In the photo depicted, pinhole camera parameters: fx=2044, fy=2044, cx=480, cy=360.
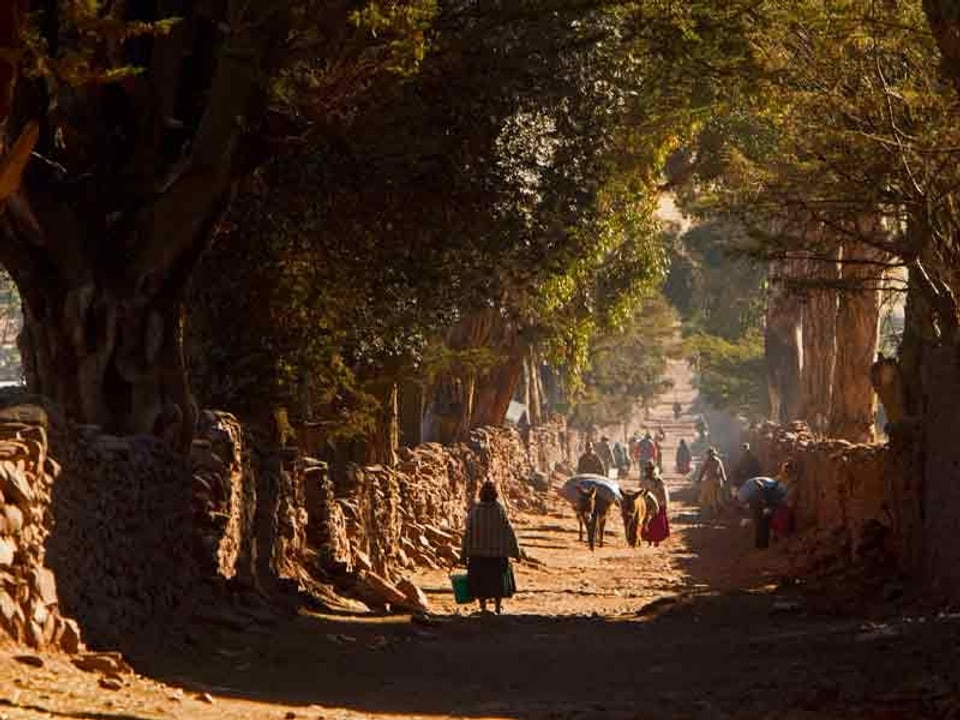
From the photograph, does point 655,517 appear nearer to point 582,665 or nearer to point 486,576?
point 486,576

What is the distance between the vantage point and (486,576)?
71.2 feet

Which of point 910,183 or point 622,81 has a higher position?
point 622,81

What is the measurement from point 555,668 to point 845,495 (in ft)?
39.2

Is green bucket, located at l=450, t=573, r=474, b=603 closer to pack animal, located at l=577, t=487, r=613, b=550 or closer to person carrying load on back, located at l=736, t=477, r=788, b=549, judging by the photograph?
person carrying load on back, located at l=736, t=477, r=788, b=549

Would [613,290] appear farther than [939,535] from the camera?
Yes

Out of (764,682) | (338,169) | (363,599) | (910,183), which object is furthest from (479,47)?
(764,682)

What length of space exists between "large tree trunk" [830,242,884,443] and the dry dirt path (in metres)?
8.89

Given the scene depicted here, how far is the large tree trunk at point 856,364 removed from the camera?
31609 millimetres

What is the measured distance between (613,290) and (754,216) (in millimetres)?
13444

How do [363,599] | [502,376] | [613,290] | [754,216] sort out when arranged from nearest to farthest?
[363,599], [754,216], [613,290], [502,376]

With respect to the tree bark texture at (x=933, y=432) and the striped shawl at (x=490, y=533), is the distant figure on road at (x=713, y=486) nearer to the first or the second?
the tree bark texture at (x=933, y=432)

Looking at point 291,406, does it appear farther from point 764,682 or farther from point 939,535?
point 764,682

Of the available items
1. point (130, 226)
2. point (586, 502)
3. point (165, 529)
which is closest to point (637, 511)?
point (586, 502)

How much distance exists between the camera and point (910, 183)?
19.2 m
